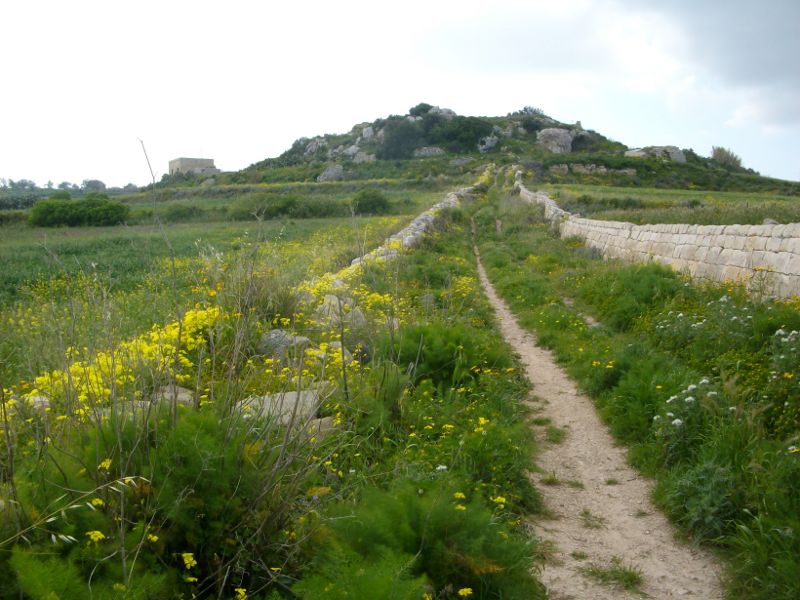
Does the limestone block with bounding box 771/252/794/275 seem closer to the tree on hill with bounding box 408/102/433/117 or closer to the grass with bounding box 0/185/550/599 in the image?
the grass with bounding box 0/185/550/599

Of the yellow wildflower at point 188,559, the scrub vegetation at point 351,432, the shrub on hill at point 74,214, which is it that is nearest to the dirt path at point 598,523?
the scrub vegetation at point 351,432

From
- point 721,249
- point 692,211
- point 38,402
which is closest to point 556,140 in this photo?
point 692,211

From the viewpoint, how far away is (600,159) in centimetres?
5769

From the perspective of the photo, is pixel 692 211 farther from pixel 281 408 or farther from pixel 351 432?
pixel 281 408

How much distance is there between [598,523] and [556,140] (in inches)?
3175

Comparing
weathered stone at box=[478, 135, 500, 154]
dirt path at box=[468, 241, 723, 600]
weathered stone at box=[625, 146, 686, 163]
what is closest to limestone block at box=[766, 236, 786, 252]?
dirt path at box=[468, 241, 723, 600]

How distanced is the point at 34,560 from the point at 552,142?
272 feet

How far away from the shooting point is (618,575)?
12.3 ft

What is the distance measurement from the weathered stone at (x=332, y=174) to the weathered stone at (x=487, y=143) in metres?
19.3

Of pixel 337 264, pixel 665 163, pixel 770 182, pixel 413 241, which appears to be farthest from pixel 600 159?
pixel 337 264

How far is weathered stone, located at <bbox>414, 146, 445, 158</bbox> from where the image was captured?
7500 centimetres

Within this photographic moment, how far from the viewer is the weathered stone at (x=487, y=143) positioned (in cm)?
7642

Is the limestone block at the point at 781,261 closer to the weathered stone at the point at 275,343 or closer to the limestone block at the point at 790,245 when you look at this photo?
the limestone block at the point at 790,245

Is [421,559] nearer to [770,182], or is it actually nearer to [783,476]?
[783,476]
